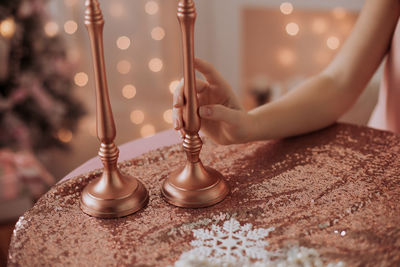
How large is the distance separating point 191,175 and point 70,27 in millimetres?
2238

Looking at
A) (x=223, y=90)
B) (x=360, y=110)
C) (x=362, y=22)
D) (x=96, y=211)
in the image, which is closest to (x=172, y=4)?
(x=360, y=110)

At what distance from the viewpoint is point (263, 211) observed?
2.08 ft

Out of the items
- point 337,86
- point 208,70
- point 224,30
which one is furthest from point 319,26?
point 208,70

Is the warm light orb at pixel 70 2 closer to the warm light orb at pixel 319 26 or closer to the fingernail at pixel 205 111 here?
the warm light orb at pixel 319 26

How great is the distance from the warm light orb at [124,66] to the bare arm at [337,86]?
200 centimetres

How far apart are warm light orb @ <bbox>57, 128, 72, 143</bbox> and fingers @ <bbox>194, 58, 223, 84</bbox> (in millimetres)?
1613

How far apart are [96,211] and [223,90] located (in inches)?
11.9

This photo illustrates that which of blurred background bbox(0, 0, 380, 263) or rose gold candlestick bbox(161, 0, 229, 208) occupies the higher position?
rose gold candlestick bbox(161, 0, 229, 208)

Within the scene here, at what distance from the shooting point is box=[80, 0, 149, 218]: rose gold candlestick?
605 millimetres

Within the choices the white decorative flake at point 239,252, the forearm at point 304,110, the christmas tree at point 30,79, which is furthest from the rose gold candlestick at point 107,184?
the christmas tree at point 30,79

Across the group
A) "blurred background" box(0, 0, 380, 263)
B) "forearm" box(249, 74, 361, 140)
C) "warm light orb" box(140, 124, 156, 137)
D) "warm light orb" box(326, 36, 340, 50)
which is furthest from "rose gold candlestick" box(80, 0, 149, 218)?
"warm light orb" box(326, 36, 340, 50)

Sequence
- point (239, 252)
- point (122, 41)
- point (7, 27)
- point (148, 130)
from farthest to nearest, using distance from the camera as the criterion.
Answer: point (148, 130) < point (122, 41) < point (7, 27) < point (239, 252)

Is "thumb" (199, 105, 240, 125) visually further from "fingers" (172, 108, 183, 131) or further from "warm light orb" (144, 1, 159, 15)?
"warm light orb" (144, 1, 159, 15)

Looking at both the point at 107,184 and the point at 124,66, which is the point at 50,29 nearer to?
the point at 124,66
